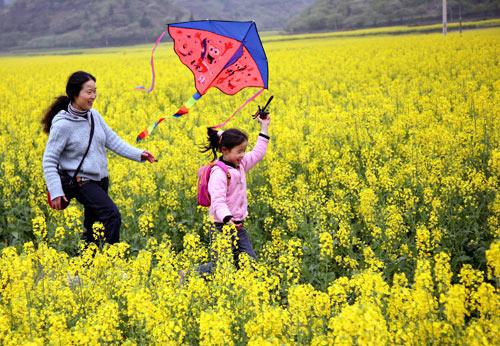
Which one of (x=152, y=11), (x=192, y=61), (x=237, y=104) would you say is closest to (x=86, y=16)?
(x=152, y=11)

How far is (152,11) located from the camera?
398 ft

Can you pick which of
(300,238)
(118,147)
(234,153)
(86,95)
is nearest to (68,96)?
(86,95)

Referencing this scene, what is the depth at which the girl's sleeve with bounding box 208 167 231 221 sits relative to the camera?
182 inches

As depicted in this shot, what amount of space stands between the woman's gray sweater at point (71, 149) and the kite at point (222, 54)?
0.53 meters

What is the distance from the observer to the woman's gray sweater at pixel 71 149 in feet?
15.9

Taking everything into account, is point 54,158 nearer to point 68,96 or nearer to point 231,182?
point 68,96

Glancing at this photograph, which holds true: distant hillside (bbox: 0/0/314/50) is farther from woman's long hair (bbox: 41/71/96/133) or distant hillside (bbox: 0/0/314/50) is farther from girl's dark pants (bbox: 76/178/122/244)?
girl's dark pants (bbox: 76/178/122/244)

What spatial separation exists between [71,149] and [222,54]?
5.75ft

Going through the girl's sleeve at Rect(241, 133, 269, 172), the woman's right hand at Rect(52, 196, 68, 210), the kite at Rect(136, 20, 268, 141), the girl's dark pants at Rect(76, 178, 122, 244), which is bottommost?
the girl's dark pants at Rect(76, 178, 122, 244)

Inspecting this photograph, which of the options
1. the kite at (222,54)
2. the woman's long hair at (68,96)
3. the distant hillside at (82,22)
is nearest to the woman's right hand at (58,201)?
the woman's long hair at (68,96)

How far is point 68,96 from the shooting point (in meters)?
5.06

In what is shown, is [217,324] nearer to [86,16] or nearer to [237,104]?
[237,104]

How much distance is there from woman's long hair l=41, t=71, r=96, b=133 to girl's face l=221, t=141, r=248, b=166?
1.40m

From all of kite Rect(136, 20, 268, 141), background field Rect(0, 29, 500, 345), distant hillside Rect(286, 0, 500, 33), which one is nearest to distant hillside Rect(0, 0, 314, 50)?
distant hillside Rect(286, 0, 500, 33)
